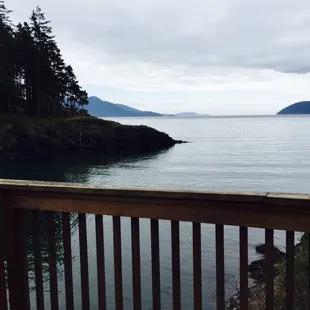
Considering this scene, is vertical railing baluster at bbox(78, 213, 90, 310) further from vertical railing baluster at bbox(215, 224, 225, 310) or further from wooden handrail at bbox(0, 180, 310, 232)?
vertical railing baluster at bbox(215, 224, 225, 310)

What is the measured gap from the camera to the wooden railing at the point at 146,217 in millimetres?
2521

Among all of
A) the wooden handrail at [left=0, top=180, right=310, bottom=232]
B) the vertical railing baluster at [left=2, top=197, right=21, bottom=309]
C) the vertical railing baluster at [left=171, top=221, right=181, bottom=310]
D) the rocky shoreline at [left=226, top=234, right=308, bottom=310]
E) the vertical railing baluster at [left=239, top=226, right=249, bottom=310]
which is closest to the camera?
the wooden handrail at [left=0, top=180, right=310, bottom=232]

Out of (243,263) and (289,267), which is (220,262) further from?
(289,267)

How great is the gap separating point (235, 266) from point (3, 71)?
163ft

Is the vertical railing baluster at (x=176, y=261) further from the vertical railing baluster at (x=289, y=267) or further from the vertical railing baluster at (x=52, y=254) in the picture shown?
the vertical railing baluster at (x=52, y=254)

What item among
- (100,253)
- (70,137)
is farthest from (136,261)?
(70,137)

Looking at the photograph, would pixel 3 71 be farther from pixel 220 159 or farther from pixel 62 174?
pixel 220 159

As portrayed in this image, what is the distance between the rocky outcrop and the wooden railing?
50226 millimetres

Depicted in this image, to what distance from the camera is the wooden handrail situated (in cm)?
247

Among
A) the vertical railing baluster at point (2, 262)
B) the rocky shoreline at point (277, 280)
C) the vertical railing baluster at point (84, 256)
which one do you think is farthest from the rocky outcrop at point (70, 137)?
the vertical railing baluster at point (84, 256)

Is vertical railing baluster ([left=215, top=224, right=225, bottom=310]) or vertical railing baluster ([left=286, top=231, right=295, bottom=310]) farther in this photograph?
vertical railing baluster ([left=215, top=224, right=225, bottom=310])

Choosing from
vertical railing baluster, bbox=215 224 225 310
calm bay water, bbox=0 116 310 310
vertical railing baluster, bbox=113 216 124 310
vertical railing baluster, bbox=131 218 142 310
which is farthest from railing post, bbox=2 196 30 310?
calm bay water, bbox=0 116 310 310

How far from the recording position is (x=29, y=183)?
313 cm

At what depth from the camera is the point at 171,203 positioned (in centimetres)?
272
